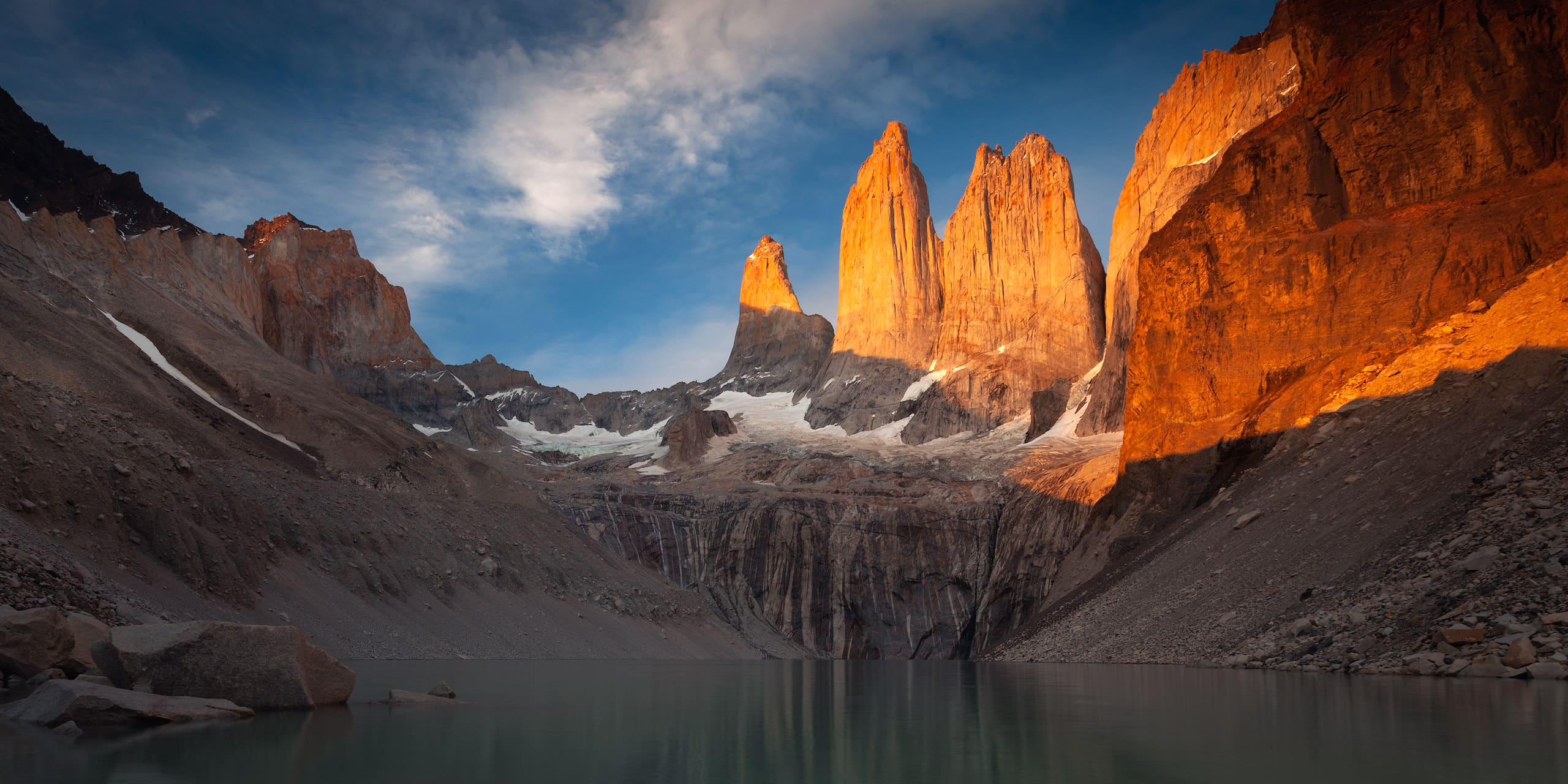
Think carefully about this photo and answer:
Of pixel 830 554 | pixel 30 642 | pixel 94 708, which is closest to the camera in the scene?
pixel 94 708

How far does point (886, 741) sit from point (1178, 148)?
86371 millimetres

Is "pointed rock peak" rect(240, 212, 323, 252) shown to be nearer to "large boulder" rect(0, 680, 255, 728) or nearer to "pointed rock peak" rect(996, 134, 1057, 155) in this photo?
"pointed rock peak" rect(996, 134, 1057, 155)

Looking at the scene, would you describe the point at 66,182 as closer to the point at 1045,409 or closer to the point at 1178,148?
the point at 1045,409

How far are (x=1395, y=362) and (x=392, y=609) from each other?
38.2 meters

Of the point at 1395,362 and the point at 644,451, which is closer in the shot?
the point at 1395,362

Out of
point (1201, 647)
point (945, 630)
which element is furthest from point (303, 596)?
point (945, 630)

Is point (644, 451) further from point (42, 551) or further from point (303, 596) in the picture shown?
point (42, 551)

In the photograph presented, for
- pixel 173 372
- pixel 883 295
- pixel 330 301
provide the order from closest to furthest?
pixel 173 372
pixel 883 295
pixel 330 301

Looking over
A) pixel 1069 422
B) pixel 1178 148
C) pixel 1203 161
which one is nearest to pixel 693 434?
pixel 1069 422

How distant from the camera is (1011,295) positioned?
11788 centimetres

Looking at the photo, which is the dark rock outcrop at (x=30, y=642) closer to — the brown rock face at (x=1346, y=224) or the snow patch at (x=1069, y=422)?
the brown rock face at (x=1346, y=224)

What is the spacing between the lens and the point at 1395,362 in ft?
122

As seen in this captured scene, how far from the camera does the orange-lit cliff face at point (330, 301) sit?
384 feet

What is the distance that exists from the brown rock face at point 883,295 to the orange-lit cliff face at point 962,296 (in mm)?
168
